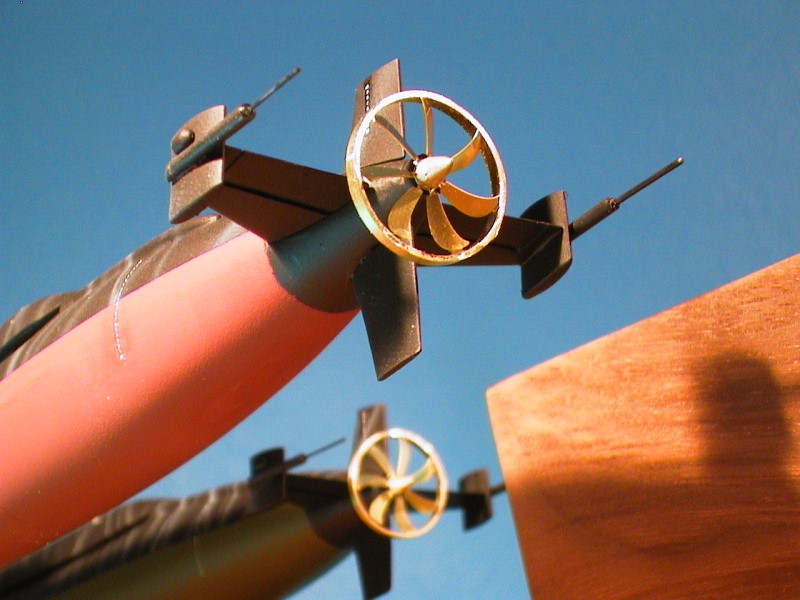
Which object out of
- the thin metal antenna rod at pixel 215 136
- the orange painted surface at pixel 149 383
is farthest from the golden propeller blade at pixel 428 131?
the orange painted surface at pixel 149 383

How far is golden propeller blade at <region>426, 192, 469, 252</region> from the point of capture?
12.4 feet

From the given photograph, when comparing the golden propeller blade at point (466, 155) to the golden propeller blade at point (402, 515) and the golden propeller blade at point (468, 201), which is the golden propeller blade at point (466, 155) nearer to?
the golden propeller blade at point (468, 201)

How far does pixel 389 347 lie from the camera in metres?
3.89

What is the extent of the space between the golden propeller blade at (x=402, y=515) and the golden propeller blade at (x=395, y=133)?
4.02m

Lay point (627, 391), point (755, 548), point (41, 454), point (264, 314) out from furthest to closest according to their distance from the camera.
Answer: point (41, 454) < point (264, 314) < point (627, 391) < point (755, 548)

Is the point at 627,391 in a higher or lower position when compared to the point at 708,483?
higher

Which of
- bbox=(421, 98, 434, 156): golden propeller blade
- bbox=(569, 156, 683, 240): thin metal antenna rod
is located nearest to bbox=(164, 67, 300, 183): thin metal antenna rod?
bbox=(421, 98, 434, 156): golden propeller blade

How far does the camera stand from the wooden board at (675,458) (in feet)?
11.1

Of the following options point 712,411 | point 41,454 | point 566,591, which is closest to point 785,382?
point 712,411

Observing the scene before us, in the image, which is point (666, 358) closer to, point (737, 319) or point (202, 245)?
point (737, 319)

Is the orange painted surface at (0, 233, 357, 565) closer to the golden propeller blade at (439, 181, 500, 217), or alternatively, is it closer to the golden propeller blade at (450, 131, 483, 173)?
the golden propeller blade at (439, 181, 500, 217)

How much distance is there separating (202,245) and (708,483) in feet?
9.30

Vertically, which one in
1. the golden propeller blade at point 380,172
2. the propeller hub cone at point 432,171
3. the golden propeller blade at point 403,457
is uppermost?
the golden propeller blade at point 403,457

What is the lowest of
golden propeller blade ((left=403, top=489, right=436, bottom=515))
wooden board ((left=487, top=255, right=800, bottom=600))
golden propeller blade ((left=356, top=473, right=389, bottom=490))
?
wooden board ((left=487, top=255, right=800, bottom=600))
